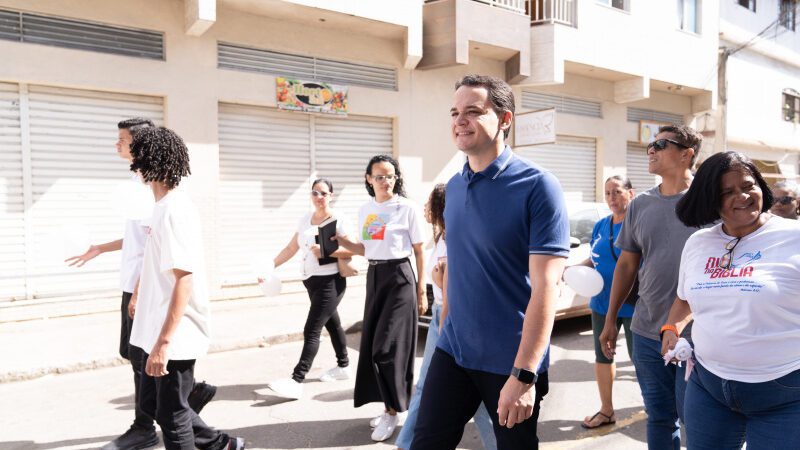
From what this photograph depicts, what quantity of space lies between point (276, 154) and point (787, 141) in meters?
20.7

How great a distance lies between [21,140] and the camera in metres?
8.10

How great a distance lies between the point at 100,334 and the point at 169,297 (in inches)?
205

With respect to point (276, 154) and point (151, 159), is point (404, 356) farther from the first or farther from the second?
point (276, 154)

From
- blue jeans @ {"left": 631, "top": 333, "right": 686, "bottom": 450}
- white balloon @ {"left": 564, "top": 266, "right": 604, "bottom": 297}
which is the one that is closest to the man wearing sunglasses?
blue jeans @ {"left": 631, "top": 333, "right": 686, "bottom": 450}

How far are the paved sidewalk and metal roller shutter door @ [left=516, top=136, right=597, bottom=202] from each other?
7.25m

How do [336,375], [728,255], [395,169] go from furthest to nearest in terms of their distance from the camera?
[336,375] < [395,169] < [728,255]

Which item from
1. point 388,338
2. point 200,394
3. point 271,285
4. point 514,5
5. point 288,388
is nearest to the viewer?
point 200,394

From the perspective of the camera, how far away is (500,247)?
2.26 metres

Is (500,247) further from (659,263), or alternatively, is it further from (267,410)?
(267,410)

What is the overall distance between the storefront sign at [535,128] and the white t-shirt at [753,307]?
387 inches

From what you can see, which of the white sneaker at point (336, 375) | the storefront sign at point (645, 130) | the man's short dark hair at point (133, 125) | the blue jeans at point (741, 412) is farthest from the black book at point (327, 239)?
the storefront sign at point (645, 130)

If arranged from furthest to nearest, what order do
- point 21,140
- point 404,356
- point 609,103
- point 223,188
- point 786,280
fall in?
point 609,103
point 223,188
point 21,140
point 404,356
point 786,280

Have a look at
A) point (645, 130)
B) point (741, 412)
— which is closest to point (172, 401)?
point (741, 412)

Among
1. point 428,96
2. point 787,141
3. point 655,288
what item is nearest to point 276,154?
point 428,96
